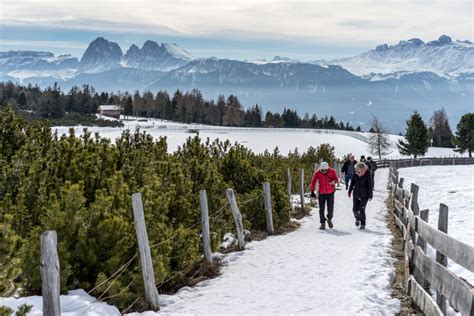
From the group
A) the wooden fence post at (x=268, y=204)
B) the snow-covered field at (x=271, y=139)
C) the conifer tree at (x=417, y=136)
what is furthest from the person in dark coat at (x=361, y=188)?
the conifer tree at (x=417, y=136)

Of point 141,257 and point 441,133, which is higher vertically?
point 141,257

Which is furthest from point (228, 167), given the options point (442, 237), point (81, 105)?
point (81, 105)

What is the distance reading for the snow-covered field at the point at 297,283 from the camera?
22.9ft

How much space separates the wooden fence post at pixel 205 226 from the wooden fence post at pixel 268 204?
4173 mm

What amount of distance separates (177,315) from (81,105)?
446 ft

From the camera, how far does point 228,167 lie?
51.0 ft

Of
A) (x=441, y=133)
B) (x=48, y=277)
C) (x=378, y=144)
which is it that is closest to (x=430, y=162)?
(x=378, y=144)

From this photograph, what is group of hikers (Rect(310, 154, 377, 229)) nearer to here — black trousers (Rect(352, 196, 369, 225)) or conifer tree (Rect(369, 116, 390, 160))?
black trousers (Rect(352, 196, 369, 225))

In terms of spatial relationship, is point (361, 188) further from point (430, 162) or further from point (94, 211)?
point (430, 162)

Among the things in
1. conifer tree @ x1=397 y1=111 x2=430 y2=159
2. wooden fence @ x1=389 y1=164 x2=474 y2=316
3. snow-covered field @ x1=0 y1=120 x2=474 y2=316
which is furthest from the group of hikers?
conifer tree @ x1=397 y1=111 x2=430 y2=159

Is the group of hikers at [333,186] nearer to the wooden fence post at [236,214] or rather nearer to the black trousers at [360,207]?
the black trousers at [360,207]

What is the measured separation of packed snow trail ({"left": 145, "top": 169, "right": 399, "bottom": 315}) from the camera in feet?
23.2

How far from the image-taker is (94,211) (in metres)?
6.84

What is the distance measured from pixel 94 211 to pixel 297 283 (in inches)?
134
